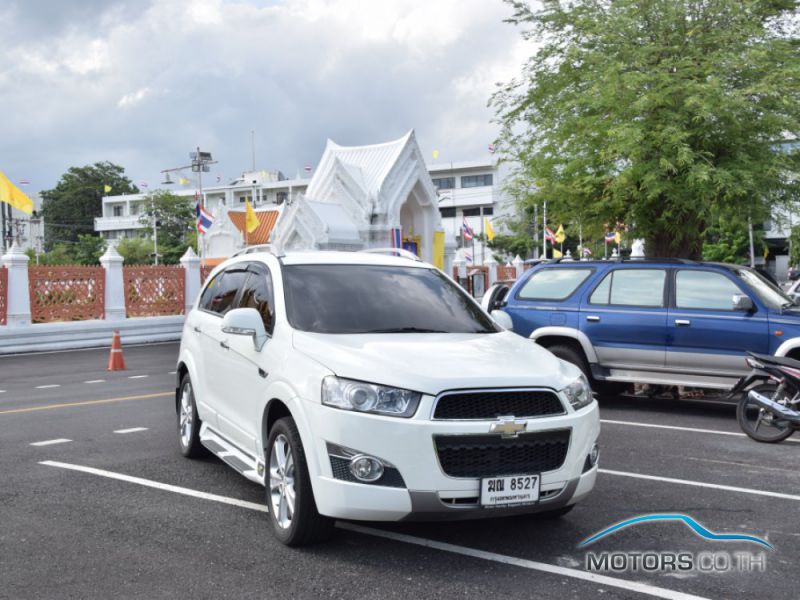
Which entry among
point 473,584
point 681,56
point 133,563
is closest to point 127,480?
point 133,563

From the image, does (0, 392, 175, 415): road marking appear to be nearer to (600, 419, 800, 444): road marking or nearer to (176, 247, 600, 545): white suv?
(176, 247, 600, 545): white suv

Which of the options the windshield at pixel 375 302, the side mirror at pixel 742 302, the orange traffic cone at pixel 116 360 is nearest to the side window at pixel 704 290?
the side mirror at pixel 742 302

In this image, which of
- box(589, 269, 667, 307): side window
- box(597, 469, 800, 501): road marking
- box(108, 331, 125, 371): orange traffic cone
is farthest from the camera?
box(108, 331, 125, 371): orange traffic cone

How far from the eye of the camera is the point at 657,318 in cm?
1018

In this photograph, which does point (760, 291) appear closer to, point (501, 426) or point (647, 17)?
point (647, 17)

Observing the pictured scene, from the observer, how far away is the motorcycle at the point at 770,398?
27.3 ft

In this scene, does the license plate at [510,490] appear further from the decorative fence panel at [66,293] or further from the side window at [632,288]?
the decorative fence panel at [66,293]

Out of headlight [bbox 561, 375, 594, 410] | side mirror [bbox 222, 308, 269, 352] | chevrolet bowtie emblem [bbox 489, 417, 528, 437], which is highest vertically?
side mirror [bbox 222, 308, 269, 352]

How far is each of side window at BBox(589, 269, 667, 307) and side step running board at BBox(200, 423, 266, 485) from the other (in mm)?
5649

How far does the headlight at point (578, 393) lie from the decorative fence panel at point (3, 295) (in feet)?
62.7

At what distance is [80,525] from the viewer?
554 cm

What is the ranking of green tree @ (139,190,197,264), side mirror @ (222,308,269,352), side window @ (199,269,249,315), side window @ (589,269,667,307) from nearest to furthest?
side mirror @ (222,308,269,352) < side window @ (199,269,249,315) < side window @ (589,269,667,307) < green tree @ (139,190,197,264)

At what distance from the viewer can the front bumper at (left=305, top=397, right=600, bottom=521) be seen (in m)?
4.50

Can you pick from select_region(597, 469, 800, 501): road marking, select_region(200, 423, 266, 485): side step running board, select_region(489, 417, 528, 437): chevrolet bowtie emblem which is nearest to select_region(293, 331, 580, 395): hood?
select_region(489, 417, 528, 437): chevrolet bowtie emblem
